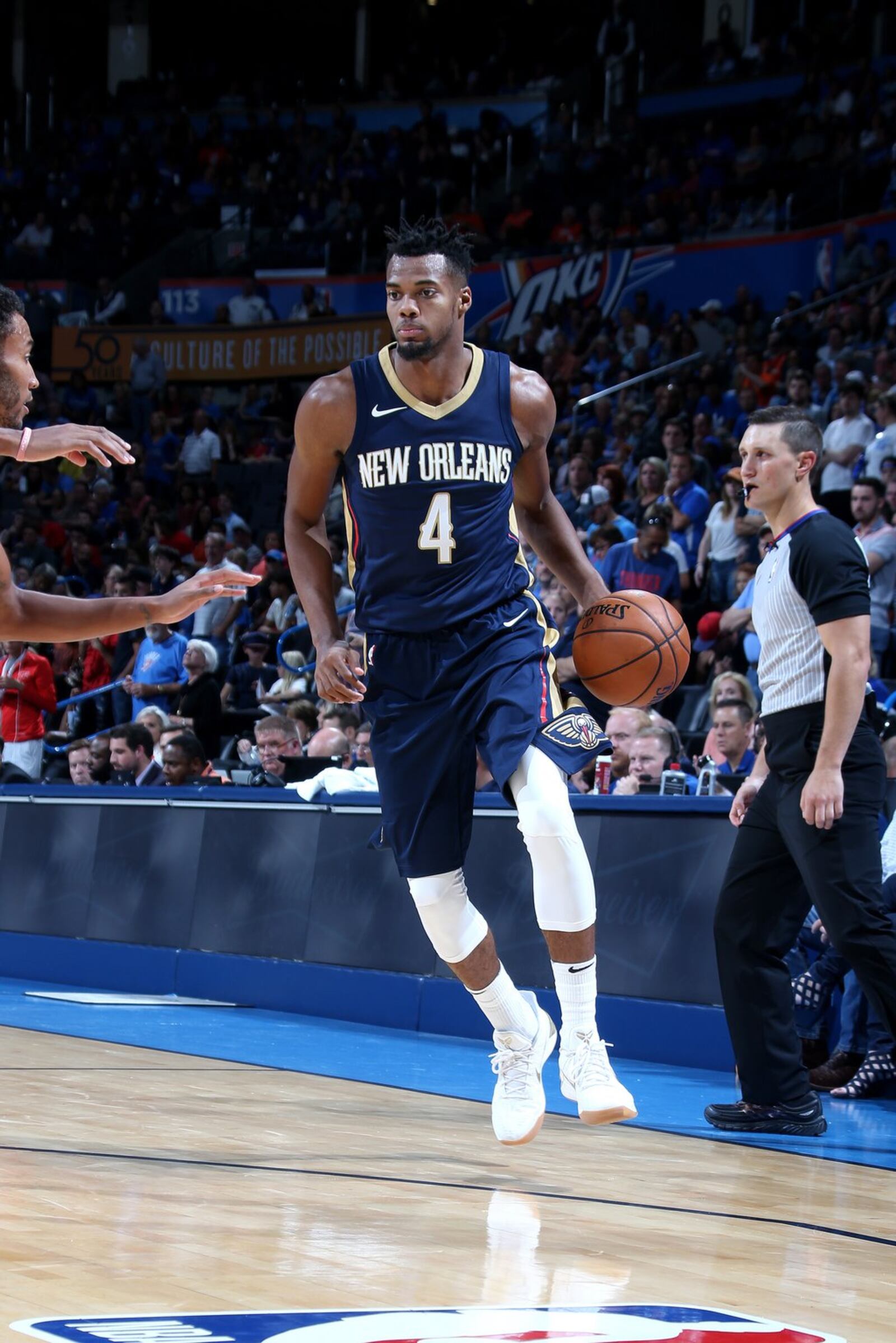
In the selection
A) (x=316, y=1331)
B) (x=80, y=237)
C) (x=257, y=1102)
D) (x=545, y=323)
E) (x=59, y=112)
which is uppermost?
(x=59, y=112)

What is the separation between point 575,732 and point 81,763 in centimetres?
817

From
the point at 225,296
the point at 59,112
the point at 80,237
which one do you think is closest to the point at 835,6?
the point at 225,296

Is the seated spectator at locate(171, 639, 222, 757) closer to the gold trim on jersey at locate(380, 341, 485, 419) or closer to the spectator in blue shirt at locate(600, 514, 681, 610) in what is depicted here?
the spectator in blue shirt at locate(600, 514, 681, 610)

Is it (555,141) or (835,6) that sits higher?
(835,6)

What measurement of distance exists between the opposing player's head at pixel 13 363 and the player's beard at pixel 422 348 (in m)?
1.01

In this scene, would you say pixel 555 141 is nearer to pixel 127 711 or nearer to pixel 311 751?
pixel 127 711

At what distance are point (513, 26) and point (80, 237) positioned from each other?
8225 millimetres

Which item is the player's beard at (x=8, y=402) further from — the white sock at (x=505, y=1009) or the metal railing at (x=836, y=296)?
the metal railing at (x=836, y=296)

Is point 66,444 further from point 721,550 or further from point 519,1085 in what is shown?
point 721,550

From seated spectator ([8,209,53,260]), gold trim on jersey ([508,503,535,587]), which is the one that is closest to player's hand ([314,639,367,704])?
gold trim on jersey ([508,503,535,587])

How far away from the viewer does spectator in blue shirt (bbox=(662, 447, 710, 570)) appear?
13.3 metres

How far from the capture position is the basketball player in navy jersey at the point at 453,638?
464cm

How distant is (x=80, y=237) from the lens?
2814 centimetres

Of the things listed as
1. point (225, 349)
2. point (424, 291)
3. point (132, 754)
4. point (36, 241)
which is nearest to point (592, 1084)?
point (424, 291)
